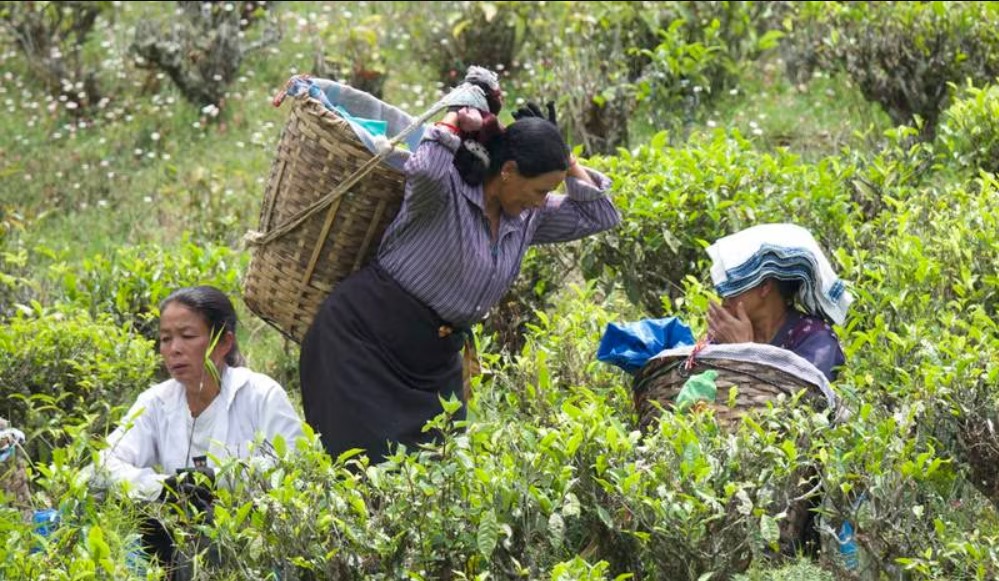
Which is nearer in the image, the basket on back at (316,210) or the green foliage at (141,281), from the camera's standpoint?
the basket on back at (316,210)

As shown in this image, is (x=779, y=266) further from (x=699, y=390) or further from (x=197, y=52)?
(x=197, y=52)

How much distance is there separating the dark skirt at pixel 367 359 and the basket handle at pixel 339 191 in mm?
236

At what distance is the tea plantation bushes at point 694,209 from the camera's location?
21.4 feet

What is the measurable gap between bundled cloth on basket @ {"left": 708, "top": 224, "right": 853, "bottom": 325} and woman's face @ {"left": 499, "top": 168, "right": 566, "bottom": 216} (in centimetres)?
55

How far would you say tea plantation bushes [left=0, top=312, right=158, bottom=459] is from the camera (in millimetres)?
6383

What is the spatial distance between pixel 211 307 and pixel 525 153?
1.15 metres

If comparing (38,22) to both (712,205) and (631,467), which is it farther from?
(631,467)

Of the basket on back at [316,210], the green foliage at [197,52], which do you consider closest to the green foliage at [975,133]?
the basket on back at [316,210]

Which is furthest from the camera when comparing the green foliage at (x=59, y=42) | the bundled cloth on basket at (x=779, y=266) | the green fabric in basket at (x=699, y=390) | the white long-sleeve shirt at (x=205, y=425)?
the green foliage at (x=59, y=42)

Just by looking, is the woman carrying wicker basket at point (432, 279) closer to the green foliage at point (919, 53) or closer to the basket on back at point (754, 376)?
the basket on back at point (754, 376)

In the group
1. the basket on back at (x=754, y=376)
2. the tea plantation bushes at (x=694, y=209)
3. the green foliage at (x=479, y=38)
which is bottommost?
the green foliage at (x=479, y=38)

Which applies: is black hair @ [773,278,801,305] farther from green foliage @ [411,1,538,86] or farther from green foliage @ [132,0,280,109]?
green foliage @ [132,0,280,109]

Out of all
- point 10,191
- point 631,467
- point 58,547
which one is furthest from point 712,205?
point 10,191

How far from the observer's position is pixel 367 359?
525cm
